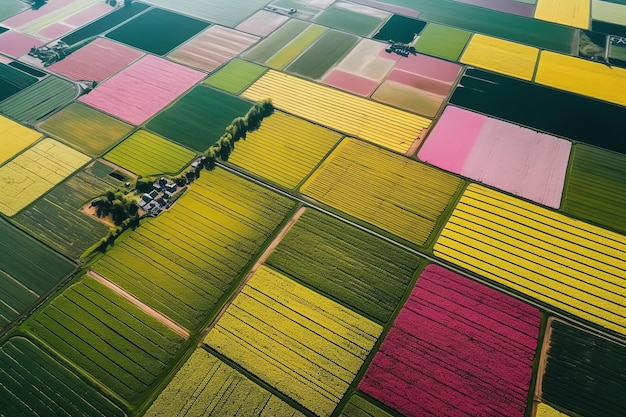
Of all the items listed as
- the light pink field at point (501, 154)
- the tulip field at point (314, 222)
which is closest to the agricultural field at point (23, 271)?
the tulip field at point (314, 222)

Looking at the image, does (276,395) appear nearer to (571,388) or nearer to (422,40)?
(571,388)

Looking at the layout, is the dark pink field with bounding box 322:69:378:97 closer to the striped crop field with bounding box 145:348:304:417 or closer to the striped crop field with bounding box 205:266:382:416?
the striped crop field with bounding box 205:266:382:416

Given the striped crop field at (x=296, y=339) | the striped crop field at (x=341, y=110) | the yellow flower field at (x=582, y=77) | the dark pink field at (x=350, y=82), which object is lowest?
the striped crop field at (x=296, y=339)

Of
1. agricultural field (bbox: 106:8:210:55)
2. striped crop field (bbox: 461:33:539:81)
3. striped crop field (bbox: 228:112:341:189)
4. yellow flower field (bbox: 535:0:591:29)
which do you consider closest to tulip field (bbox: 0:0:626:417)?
striped crop field (bbox: 228:112:341:189)

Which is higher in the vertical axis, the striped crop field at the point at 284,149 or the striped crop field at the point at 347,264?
the striped crop field at the point at 284,149

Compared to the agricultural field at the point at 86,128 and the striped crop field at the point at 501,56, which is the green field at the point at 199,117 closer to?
the agricultural field at the point at 86,128

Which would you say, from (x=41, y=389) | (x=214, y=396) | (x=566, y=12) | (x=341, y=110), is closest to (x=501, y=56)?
(x=566, y=12)
